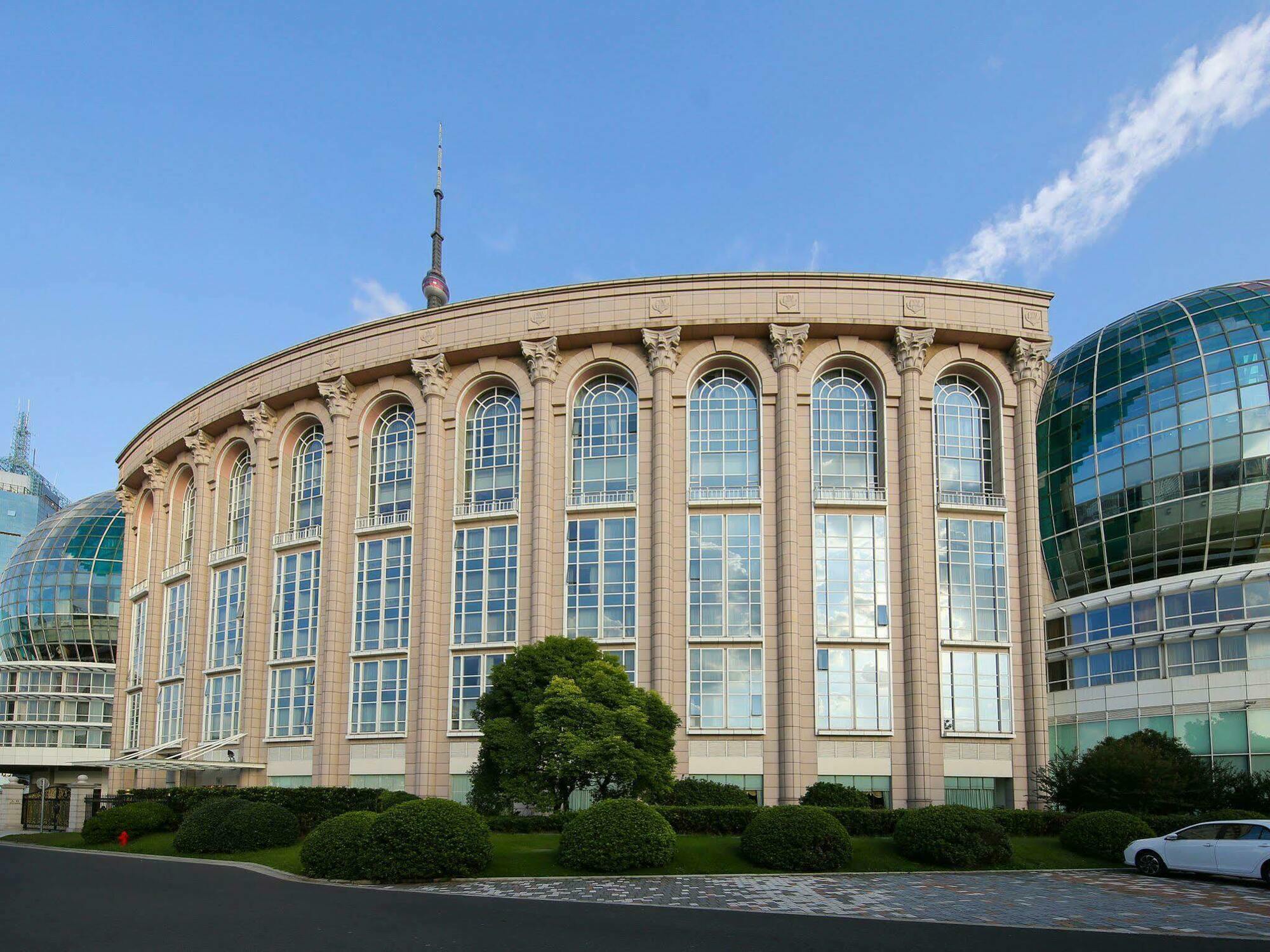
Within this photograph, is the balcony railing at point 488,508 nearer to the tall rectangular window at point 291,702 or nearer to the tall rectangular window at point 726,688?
the tall rectangular window at point 726,688

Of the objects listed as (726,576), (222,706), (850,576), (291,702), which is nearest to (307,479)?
(291,702)

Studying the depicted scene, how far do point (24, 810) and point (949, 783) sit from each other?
154 ft

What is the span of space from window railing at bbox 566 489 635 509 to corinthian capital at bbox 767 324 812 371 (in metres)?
8.39

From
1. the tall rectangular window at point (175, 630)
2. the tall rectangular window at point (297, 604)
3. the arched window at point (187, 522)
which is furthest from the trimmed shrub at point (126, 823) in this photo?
the arched window at point (187, 522)

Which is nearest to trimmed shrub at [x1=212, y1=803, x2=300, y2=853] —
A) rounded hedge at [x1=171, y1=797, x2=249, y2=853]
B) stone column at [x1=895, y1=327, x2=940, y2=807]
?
rounded hedge at [x1=171, y1=797, x2=249, y2=853]

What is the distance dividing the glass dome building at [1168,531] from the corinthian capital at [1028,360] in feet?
9.24

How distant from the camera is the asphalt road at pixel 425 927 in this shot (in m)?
16.8

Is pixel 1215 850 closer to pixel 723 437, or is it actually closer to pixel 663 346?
pixel 723 437

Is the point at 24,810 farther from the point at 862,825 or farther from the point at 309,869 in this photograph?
the point at 862,825

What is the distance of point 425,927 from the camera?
60.1 feet

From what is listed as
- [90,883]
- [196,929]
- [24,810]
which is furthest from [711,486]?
[24,810]

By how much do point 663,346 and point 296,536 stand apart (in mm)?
20373

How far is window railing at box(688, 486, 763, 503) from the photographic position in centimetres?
4469

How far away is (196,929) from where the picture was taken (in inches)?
709
